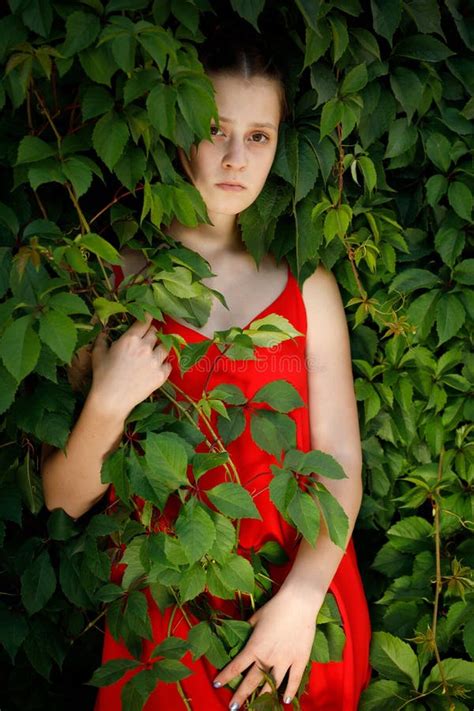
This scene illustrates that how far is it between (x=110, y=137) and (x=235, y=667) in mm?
839

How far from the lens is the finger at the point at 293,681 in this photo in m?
1.42

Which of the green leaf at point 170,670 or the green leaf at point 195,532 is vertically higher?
the green leaf at point 195,532

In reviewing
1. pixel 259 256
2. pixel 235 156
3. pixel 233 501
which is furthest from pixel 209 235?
pixel 233 501

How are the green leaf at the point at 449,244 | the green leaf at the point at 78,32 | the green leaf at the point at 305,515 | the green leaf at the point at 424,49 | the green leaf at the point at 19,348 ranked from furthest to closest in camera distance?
the green leaf at the point at 449,244
the green leaf at the point at 424,49
the green leaf at the point at 305,515
the green leaf at the point at 78,32
the green leaf at the point at 19,348

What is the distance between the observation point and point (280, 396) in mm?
1340

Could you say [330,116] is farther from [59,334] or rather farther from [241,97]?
[59,334]

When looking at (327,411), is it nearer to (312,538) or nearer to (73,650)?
(312,538)

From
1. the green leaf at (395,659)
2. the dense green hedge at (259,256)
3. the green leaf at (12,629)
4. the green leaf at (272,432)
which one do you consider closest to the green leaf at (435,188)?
the dense green hedge at (259,256)

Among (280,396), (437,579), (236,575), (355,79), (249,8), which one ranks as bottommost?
(437,579)

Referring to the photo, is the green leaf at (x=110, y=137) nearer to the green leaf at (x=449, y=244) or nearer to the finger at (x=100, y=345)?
the finger at (x=100, y=345)

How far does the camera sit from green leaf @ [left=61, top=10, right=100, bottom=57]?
118cm

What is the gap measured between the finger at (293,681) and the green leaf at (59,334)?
67cm

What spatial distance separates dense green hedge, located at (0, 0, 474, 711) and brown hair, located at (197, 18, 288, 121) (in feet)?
0.21

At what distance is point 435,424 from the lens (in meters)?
1.74
